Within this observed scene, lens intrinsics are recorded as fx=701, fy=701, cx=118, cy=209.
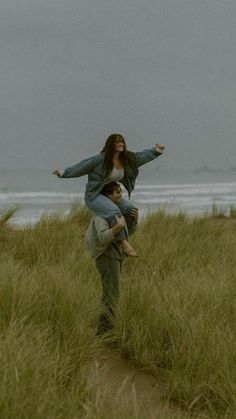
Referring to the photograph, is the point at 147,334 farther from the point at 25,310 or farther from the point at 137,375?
the point at 25,310

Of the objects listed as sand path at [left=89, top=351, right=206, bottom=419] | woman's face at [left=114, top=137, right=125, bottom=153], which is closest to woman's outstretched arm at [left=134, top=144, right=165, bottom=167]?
woman's face at [left=114, top=137, right=125, bottom=153]

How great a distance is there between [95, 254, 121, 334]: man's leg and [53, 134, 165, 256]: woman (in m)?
0.23

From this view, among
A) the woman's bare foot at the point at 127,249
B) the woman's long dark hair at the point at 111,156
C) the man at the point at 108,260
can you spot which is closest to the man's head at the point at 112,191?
the man at the point at 108,260

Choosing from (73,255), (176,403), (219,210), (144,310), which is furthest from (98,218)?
(219,210)

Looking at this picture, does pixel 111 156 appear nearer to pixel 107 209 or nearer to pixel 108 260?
pixel 107 209

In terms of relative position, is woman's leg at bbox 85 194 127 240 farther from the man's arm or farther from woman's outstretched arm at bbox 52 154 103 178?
woman's outstretched arm at bbox 52 154 103 178

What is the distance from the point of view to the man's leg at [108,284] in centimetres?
566

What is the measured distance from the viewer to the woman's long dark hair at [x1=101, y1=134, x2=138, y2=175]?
561 cm

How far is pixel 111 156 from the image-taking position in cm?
564

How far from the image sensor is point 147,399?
463 centimetres

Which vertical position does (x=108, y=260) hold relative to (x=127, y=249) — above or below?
below

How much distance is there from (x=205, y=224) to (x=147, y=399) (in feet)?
22.7

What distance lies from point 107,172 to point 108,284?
3.00 ft

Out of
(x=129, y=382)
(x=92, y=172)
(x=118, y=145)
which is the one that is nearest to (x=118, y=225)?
(x=92, y=172)
